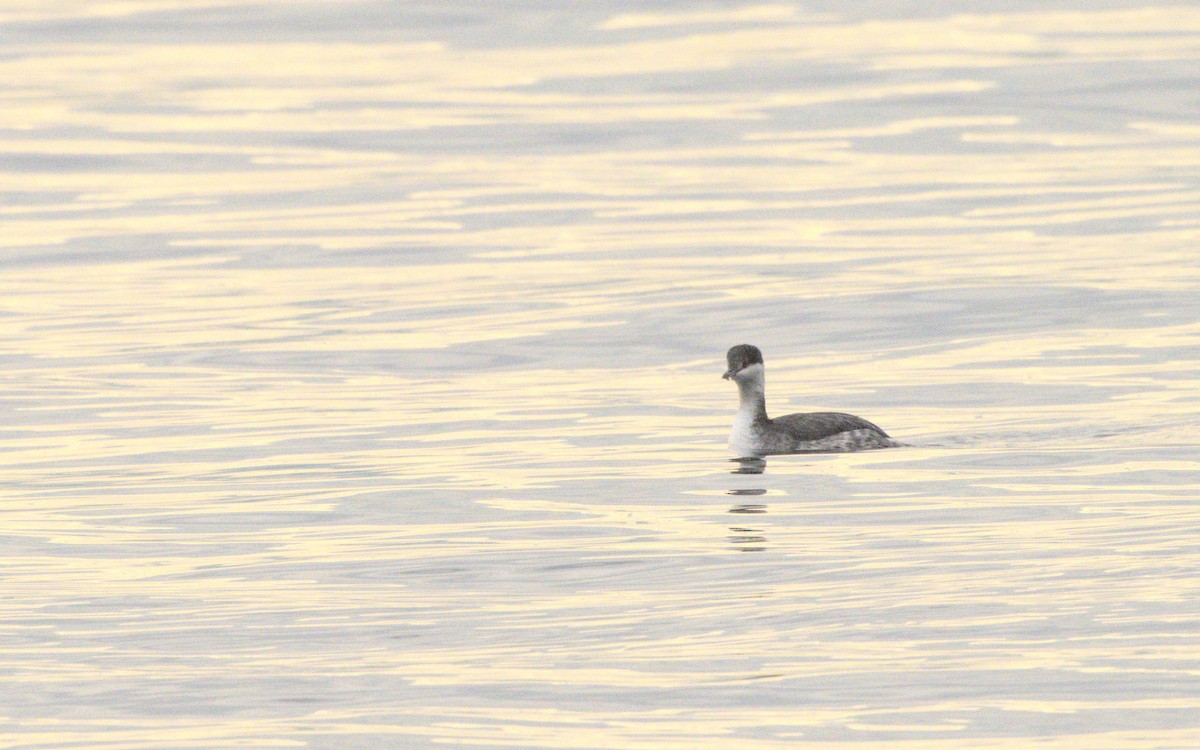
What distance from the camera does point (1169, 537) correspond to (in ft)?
Result: 53.8

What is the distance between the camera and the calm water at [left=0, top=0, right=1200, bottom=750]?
43.6ft

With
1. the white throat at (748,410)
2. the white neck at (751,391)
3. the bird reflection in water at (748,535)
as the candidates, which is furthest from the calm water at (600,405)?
the white neck at (751,391)

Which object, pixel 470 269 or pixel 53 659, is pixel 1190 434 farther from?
pixel 470 269

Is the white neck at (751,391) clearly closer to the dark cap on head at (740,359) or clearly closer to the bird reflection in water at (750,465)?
the dark cap on head at (740,359)

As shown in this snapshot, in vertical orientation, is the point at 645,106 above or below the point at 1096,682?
above

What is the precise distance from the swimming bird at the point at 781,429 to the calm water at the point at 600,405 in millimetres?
258

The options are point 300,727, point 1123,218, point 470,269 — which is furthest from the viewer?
point 1123,218

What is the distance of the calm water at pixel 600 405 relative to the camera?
1328cm

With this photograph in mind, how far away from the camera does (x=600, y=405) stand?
81.0 feet

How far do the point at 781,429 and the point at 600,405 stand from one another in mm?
2972

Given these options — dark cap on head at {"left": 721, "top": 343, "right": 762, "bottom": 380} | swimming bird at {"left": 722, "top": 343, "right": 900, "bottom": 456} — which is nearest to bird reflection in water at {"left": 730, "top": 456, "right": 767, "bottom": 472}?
swimming bird at {"left": 722, "top": 343, "right": 900, "bottom": 456}

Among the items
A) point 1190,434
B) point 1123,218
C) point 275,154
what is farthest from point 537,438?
point 275,154

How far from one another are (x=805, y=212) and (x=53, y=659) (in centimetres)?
2591

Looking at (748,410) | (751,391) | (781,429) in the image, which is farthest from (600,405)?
(781,429)
